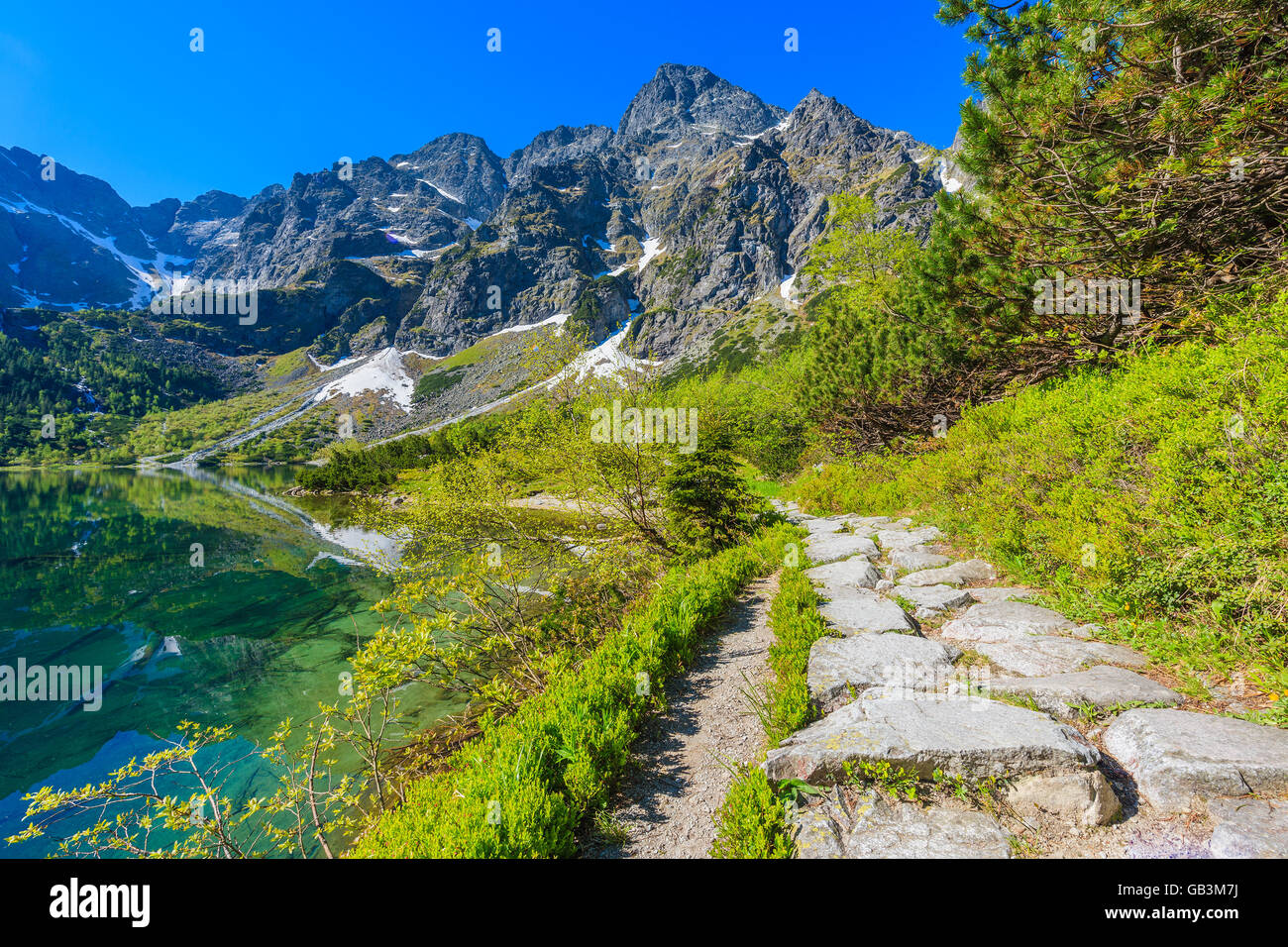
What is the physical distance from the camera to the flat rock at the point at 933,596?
6594 mm

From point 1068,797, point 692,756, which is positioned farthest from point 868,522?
point 1068,797

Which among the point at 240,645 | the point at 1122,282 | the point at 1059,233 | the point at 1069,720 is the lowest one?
the point at 240,645

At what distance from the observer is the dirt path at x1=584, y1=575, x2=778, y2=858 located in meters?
3.78

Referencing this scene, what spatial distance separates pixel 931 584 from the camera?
7.48 meters

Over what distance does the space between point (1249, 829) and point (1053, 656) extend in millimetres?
2477

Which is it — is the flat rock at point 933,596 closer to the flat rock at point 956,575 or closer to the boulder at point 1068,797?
the flat rock at point 956,575

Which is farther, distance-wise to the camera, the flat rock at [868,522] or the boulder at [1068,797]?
the flat rock at [868,522]

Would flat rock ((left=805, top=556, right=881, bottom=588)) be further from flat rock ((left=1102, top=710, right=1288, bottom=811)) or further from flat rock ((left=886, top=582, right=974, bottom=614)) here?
flat rock ((left=1102, top=710, right=1288, bottom=811))

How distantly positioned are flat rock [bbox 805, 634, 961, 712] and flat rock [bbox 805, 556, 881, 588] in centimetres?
238

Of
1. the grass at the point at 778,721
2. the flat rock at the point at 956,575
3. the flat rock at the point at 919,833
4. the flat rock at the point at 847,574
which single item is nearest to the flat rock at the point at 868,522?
the flat rock at the point at 847,574

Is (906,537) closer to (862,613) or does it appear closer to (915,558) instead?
(915,558)
